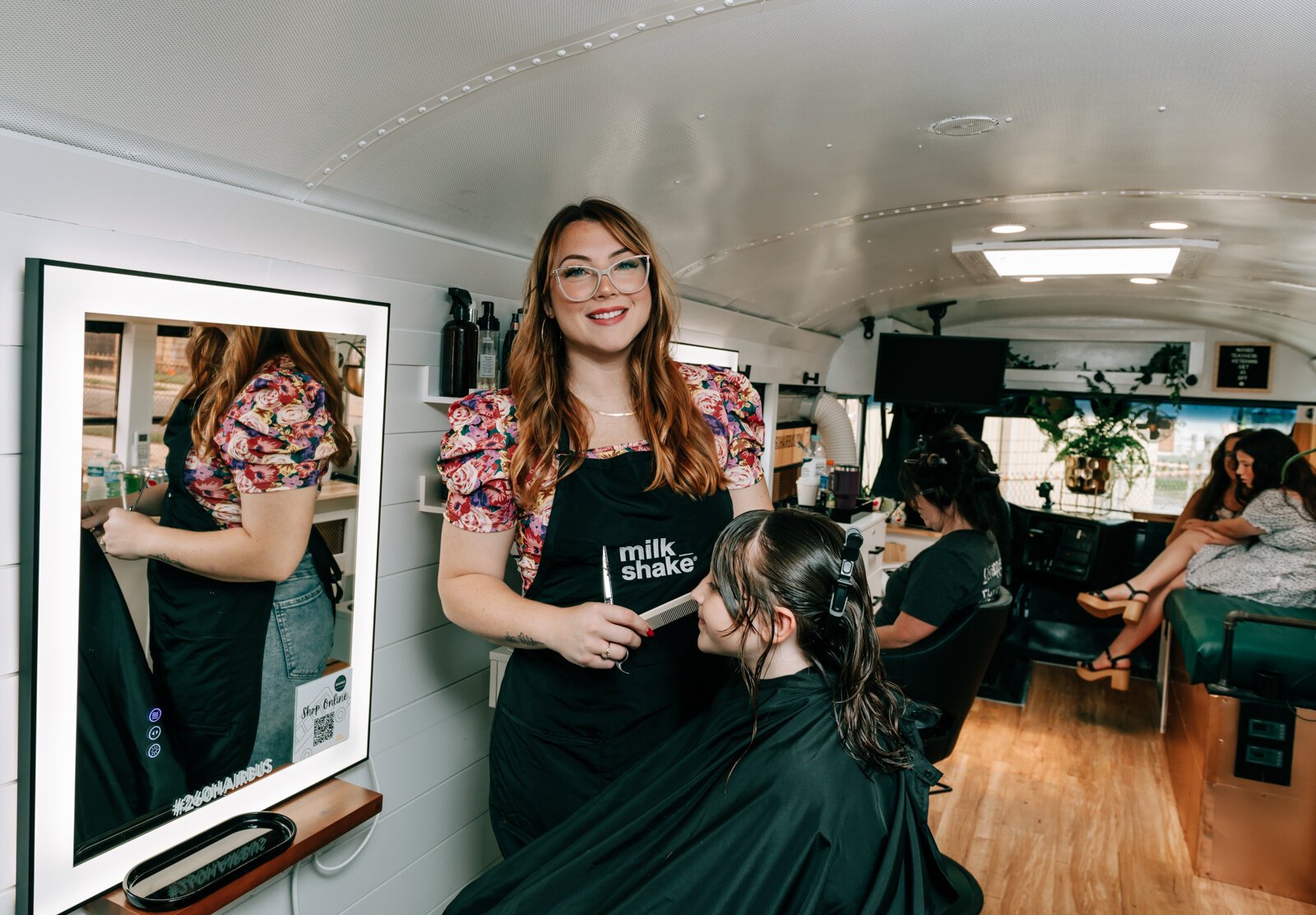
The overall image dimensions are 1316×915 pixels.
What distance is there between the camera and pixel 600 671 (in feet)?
5.40

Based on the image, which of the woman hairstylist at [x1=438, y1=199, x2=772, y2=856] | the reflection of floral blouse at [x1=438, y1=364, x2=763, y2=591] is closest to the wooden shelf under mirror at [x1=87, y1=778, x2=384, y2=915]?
the woman hairstylist at [x1=438, y1=199, x2=772, y2=856]

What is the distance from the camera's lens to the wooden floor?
3.07 meters

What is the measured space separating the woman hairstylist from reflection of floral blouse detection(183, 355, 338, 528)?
48 centimetres

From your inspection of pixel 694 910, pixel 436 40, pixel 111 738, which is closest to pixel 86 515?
pixel 111 738

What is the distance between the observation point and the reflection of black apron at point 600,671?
1609 millimetres

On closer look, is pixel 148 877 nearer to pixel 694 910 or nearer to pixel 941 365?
pixel 694 910

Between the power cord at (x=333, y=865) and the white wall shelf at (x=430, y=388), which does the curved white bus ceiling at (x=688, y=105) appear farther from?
the power cord at (x=333, y=865)

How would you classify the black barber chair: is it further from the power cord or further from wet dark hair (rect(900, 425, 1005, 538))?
the power cord

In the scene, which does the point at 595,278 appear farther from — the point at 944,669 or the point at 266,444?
the point at 944,669

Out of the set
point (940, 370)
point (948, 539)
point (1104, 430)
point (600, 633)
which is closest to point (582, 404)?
point (600, 633)

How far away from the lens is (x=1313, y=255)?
9.58 ft

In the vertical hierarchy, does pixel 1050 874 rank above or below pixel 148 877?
below

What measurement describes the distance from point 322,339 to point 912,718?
1.44 m

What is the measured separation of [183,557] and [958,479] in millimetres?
2456
